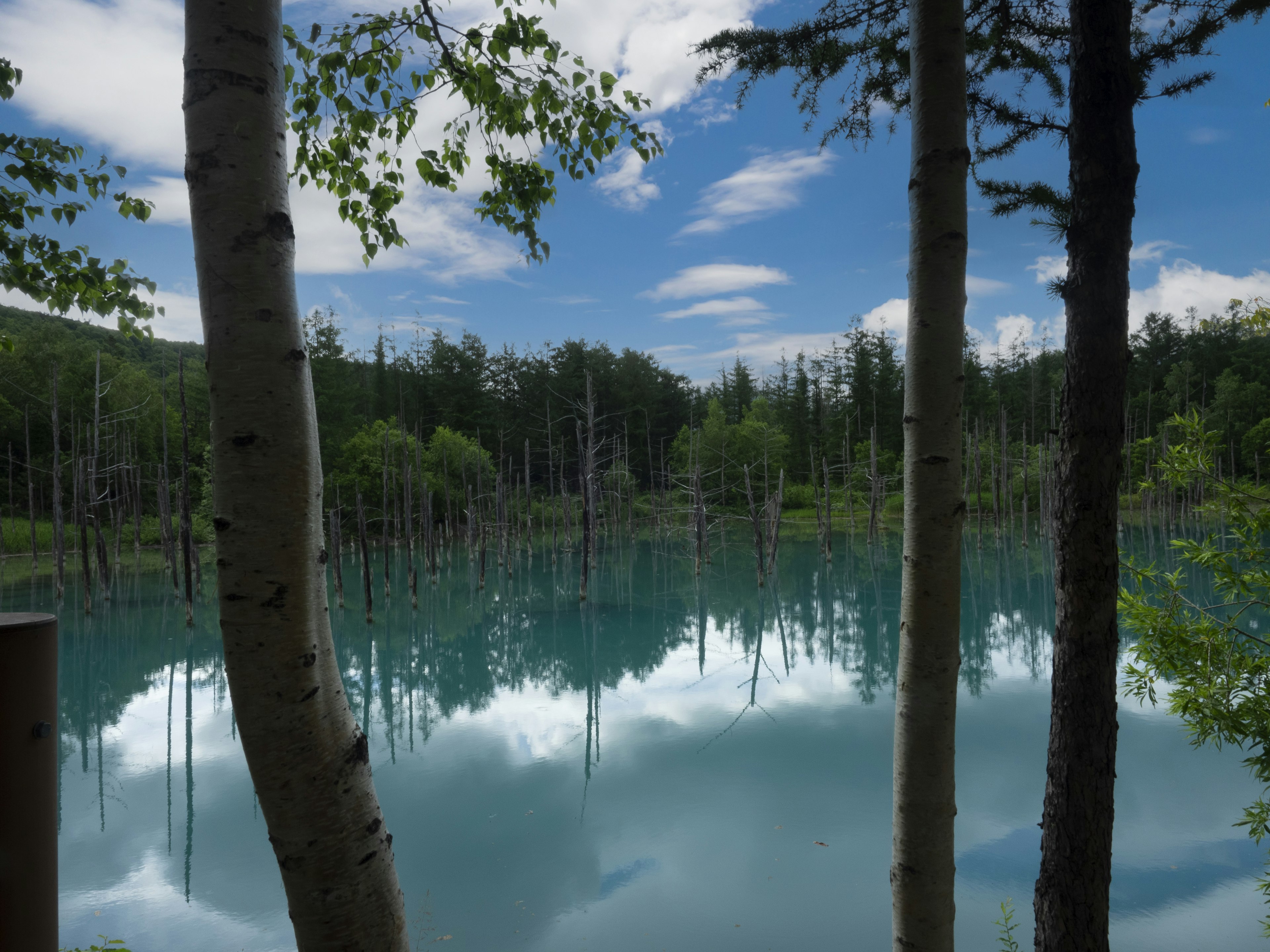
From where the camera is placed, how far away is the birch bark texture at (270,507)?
39.8 inches

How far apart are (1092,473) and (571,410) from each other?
4064cm

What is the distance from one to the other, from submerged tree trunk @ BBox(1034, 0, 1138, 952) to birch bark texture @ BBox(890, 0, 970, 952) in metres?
0.92

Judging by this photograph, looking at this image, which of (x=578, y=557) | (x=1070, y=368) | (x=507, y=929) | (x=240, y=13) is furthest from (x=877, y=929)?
(x=578, y=557)

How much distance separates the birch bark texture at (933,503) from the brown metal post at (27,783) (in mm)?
1625

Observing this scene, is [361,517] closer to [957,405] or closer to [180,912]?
[180,912]

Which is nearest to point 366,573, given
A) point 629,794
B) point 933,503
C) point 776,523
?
point 629,794

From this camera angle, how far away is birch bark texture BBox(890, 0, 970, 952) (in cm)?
152

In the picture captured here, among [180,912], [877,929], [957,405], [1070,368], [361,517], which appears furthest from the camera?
[361,517]

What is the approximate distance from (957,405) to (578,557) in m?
27.8

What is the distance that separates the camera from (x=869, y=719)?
9391 mm

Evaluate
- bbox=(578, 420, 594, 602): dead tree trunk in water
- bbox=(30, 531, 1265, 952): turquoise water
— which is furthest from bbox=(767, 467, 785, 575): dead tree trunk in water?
bbox=(578, 420, 594, 602): dead tree trunk in water

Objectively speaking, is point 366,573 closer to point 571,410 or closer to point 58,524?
point 58,524

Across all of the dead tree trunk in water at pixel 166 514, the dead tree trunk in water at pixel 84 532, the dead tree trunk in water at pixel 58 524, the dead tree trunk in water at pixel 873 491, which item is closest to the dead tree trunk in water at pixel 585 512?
the dead tree trunk in water at pixel 166 514

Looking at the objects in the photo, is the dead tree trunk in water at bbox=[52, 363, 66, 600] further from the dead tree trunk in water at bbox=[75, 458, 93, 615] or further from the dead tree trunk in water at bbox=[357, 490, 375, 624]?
the dead tree trunk in water at bbox=[357, 490, 375, 624]
